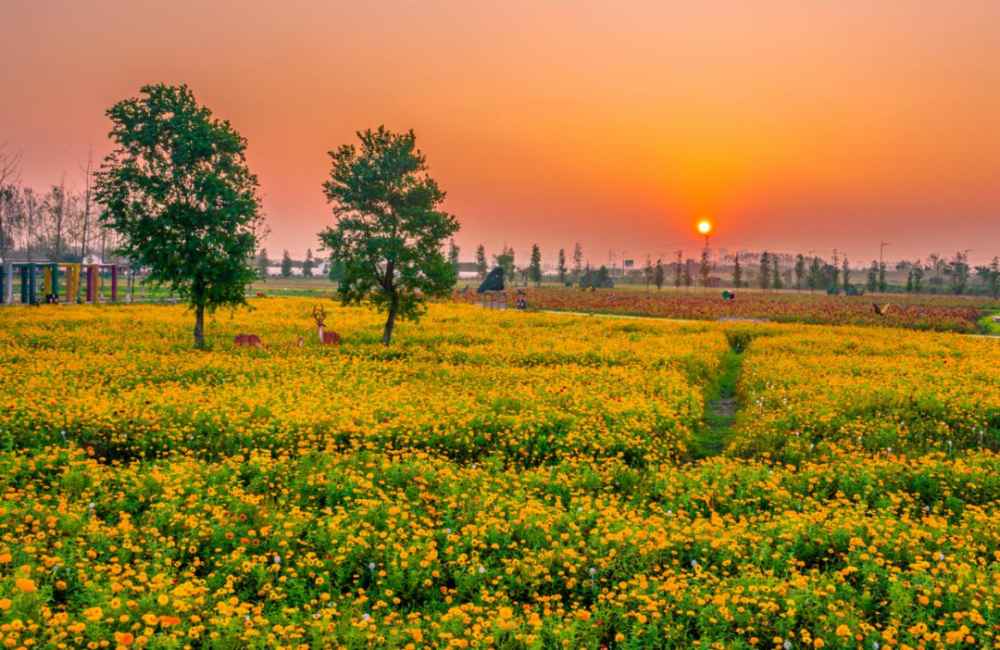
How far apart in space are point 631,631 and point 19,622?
214 inches

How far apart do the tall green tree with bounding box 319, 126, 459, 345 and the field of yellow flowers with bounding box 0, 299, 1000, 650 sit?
7182 mm

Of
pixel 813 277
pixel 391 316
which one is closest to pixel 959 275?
pixel 813 277

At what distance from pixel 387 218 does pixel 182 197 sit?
7.55 m

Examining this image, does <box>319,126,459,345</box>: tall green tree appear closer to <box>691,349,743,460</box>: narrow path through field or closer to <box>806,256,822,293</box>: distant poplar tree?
<box>691,349,743,460</box>: narrow path through field

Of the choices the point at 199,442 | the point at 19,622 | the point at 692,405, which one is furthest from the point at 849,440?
the point at 19,622

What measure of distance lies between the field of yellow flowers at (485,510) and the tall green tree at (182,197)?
5781mm

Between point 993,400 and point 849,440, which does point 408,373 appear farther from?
point 993,400

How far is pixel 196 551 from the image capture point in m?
8.09

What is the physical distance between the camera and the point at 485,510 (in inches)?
368

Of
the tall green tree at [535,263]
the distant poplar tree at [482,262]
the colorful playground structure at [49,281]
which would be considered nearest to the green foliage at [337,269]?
the colorful playground structure at [49,281]

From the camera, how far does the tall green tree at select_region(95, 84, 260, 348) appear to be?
23719 millimetres

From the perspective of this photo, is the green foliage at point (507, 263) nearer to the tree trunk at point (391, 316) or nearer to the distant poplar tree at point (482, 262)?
the distant poplar tree at point (482, 262)

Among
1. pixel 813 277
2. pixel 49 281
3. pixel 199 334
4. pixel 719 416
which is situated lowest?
pixel 719 416

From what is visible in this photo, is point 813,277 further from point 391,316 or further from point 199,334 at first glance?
point 199,334
